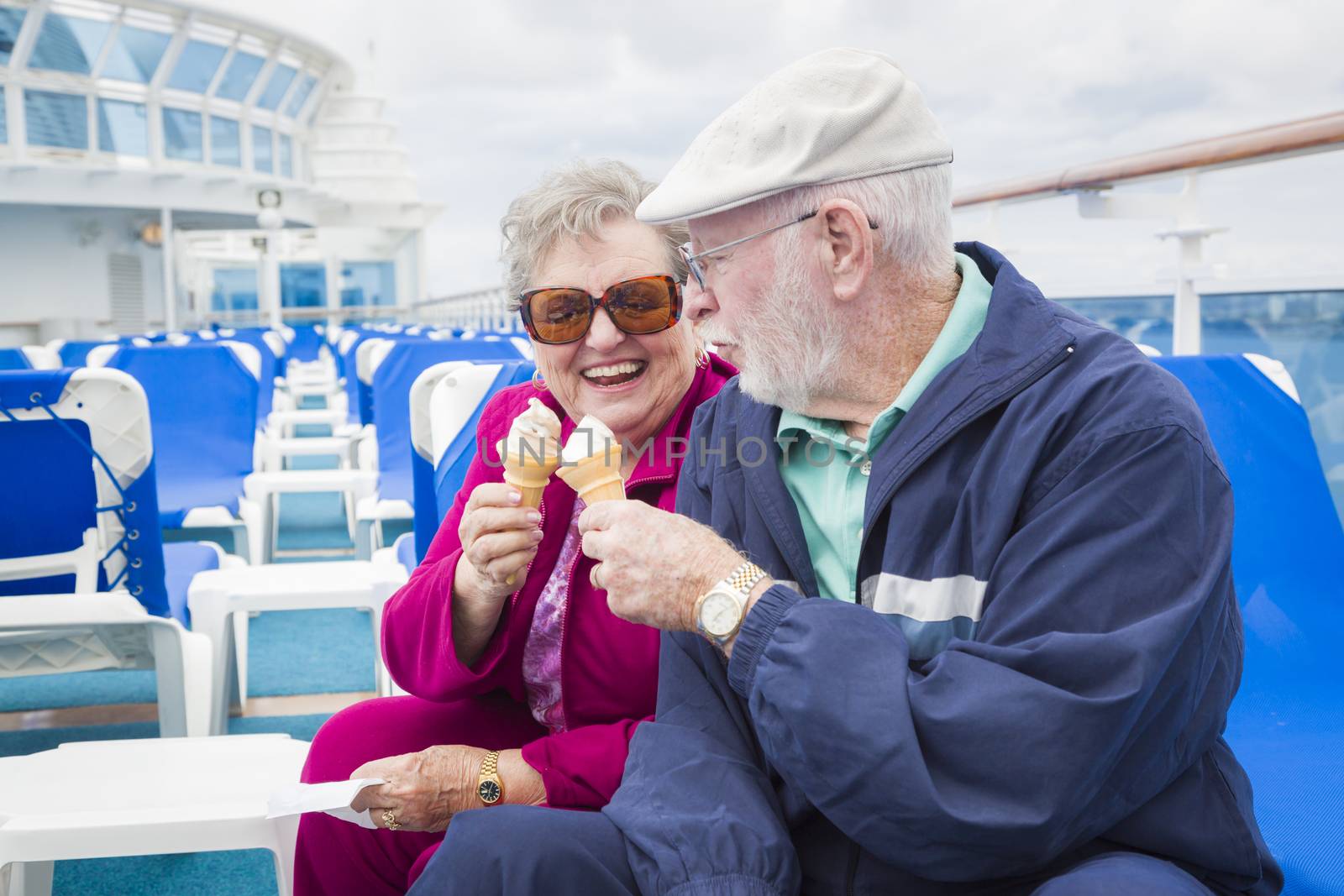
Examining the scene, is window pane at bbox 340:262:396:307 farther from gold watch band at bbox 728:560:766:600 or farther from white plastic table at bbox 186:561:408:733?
gold watch band at bbox 728:560:766:600

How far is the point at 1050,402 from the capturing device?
3.92ft

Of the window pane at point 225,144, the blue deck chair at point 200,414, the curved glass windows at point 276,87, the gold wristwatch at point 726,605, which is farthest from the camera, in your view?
the curved glass windows at point 276,87

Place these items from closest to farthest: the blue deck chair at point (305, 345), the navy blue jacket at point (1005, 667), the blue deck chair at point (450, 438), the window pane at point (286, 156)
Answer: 1. the navy blue jacket at point (1005, 667)
2. the blue deck chair at point (450, 438)
3. the blue deck chair at point (305, 345)
4. the window pane at point (286, 156)

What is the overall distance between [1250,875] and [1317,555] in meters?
1.10

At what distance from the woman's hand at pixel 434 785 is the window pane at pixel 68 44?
25366 mm

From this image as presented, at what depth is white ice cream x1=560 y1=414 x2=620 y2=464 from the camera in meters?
1.40

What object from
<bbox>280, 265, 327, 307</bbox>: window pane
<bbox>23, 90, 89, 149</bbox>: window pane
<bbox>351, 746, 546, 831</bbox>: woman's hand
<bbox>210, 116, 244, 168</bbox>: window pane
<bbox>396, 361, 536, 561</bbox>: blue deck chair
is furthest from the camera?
<bbox>280, 265, 327, 307</bbox>: window pane

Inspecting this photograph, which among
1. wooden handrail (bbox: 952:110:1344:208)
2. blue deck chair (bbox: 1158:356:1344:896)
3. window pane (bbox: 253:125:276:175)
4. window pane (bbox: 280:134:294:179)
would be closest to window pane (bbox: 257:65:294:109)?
window pane (bbox: 253:125:276:175)

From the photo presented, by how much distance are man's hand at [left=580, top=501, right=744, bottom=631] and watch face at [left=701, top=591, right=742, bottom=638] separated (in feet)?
0.06

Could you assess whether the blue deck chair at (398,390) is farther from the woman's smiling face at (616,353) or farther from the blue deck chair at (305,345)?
the blue deck chair at (305,345)

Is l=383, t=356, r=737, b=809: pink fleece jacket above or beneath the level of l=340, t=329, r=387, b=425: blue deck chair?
beneath

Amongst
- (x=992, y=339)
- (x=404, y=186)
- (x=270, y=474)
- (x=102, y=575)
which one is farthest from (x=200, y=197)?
(x=992, y=339)

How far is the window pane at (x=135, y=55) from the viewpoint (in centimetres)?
2356

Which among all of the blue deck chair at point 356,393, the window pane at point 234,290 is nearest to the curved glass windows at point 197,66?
the window pane at point 234,290
